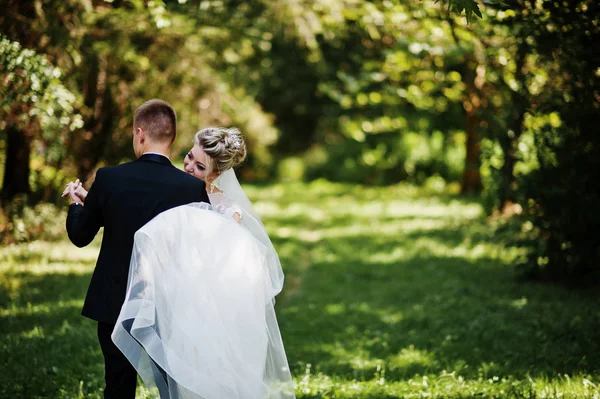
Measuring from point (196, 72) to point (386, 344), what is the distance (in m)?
9.17

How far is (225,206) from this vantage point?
443cm

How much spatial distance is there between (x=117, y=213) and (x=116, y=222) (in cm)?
6

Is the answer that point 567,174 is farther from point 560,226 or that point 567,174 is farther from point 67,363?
point 67,363

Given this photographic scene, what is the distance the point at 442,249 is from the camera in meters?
12.2

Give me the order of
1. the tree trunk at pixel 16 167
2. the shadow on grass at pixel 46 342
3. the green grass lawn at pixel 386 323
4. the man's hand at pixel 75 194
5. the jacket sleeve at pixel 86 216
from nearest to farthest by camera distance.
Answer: the jacket sleeve at pixel 86 216 < the man's hand at pixel 75 194 < the shadow on grass at pixel 46 342 < the green grass lawn at pixel 386 323 < the tree trunk at pixel 16 167

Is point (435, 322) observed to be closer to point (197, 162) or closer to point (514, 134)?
point (514, 134)

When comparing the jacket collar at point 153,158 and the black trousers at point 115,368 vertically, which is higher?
the jacket collar at point 153,158

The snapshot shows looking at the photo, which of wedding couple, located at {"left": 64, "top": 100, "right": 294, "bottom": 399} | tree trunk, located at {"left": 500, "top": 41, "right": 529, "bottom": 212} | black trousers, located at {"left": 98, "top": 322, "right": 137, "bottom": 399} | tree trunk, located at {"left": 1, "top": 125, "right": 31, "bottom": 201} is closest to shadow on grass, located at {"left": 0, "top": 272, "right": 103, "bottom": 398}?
black trousers, located at {"left": 98, "top": 322, "right": 137, "bottom": 399}

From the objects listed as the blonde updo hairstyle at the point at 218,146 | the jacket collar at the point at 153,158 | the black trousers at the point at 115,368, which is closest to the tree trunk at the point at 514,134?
the blonde updo hairstyle at the point at 218,146

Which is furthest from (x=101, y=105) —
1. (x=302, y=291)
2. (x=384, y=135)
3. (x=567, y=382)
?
(x=384, y=135)

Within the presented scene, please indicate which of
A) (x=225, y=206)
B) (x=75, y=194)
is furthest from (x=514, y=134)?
(x=75, y=194)

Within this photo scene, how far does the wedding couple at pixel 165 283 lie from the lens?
361 centimetres

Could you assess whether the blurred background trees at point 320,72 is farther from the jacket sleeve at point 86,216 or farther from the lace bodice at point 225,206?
the jacket sleeve at point 86,216

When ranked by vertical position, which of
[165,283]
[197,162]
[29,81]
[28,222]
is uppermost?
[29,81]
